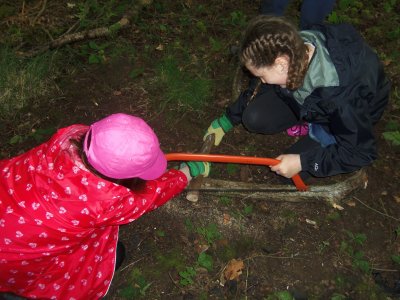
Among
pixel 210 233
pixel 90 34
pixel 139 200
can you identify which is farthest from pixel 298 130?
pixel 90 34

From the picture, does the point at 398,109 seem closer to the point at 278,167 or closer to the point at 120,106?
the point at 278,167

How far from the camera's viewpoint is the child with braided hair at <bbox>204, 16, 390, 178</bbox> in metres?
2.00

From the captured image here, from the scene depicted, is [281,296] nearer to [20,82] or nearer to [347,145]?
[347,145]

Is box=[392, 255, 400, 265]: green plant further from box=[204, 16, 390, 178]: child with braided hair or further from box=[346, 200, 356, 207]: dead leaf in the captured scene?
box=[204, 16, 390, 178]: child with braided hair

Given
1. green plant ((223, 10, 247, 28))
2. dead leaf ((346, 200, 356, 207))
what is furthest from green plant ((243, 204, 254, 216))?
green plant ((223, 10, 247, 28))

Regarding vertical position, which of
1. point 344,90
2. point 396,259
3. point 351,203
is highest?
point 344,90

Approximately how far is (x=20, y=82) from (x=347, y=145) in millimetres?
2691

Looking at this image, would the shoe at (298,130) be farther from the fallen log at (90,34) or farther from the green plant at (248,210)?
the fallen log at (90,34)

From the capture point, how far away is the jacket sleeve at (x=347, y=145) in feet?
7.02

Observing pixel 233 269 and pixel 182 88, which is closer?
pixel 233 269

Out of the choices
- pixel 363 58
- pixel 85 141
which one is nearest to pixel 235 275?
pixel 85 141

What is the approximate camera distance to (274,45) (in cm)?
197

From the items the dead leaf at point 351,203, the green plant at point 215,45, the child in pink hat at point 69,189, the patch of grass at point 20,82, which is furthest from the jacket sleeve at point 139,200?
the green plant at point 215,45

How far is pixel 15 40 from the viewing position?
147 inches
